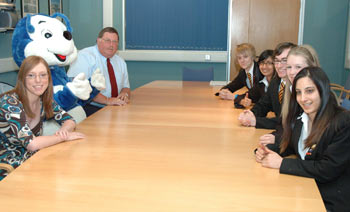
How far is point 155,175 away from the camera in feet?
4.90

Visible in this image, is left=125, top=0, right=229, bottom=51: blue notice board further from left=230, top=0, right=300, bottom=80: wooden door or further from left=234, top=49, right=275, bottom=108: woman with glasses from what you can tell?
left=234, top=49, right=275, bottom=108: woman with glasses

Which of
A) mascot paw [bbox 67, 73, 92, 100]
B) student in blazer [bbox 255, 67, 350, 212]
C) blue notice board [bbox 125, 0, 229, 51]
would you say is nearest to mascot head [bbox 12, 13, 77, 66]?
mascot paw [bbox 67, 73, 92, 100]

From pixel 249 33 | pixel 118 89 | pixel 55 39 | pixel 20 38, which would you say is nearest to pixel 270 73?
pixel 118 89

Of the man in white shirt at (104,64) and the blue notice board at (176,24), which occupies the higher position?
the blue notice board at (176,24)

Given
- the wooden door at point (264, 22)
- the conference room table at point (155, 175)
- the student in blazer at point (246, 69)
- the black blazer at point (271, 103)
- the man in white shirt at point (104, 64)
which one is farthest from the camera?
the wooden door at point (264, 22)

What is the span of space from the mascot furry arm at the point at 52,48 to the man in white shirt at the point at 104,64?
35.1 inches

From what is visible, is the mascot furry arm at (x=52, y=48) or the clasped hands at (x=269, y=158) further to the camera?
the mascot furry arm at (x=52, y=48)

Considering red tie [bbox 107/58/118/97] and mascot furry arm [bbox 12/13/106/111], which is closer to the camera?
mascot furry arm [bbox 12/13/106/111]

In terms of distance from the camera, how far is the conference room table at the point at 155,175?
48.8 inches

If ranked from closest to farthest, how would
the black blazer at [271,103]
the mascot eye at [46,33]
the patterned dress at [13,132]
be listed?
the patterned dress at [13,132] → the mascot eye at [46,33] → the black blazer at [271,103]

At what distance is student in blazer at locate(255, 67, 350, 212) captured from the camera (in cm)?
152

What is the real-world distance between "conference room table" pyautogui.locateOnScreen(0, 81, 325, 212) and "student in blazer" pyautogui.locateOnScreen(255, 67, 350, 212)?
6 cm

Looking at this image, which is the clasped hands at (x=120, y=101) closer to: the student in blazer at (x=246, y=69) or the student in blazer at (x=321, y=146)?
the student in blazer at (x=246, y=69)

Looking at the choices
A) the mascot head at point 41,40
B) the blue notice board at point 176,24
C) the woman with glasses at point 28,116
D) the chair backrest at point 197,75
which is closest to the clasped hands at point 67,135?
the woman with glasses at point 28,116
